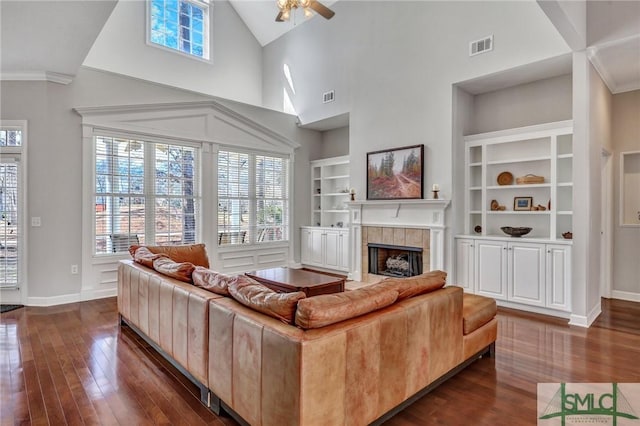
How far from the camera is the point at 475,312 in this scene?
2.90 meters

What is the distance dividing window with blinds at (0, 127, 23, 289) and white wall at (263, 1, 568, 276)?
15.6 ft

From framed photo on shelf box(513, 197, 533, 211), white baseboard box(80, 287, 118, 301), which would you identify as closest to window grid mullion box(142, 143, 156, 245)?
white baseboard box(80, 287, 118, 301)

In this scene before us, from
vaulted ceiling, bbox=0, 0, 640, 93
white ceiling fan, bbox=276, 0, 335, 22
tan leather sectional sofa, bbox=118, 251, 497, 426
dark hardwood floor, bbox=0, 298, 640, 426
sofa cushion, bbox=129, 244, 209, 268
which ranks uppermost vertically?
white ceiling fan, bbox=276, 0, 335, 22

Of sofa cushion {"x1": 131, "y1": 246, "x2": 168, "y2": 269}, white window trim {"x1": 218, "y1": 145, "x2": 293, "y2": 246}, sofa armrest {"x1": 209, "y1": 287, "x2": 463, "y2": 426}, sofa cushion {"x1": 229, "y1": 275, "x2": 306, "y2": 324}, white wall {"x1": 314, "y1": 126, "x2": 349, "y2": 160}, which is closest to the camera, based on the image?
sofa armrest {"x1": 209, "y1": 287, "x2": 463, "y2": 426}

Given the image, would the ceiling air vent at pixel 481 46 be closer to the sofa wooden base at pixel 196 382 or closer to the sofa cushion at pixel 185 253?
the sofa cushion at pixel 185 253

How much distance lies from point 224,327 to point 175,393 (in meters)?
0.83

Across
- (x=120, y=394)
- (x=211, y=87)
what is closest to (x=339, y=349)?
(x=120, y=394)

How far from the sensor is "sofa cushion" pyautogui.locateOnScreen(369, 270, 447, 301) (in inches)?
92.4

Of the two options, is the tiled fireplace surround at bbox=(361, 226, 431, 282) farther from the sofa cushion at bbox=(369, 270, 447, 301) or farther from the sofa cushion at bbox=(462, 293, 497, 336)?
the sofa cushion at bbox=(369, 270, 447, 301)

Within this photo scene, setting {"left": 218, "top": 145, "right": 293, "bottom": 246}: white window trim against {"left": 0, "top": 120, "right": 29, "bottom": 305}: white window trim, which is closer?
{"left": 0, "top": 120, "right": 29, "bottom": 305}: white window trim

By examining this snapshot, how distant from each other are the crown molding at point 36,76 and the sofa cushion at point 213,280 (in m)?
3.84

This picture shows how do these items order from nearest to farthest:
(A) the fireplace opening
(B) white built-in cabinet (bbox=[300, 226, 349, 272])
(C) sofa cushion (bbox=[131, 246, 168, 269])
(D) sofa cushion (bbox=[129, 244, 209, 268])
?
(C) sofa cushion (bbox=[131, 246, 168, 269]) < (D) sofa cushion (bbox=[129, 244, 209, 268]) < (A) the fireplace opening < (B) white built-in cabinet (bbox=[300, 226, 349, 272])

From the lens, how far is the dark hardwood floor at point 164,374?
2.27m

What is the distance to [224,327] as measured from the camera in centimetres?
214
